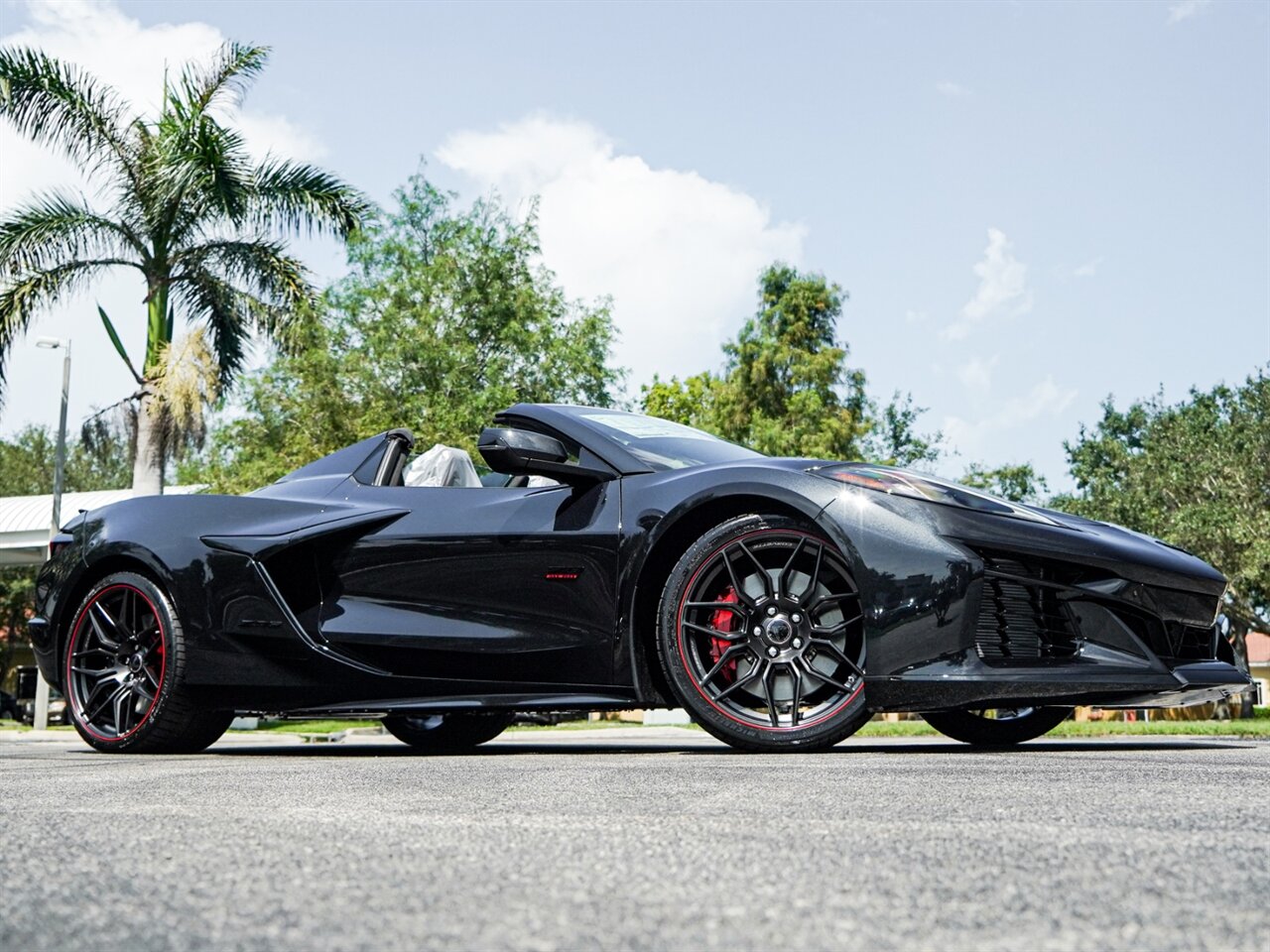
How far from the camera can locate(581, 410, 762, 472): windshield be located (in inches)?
208

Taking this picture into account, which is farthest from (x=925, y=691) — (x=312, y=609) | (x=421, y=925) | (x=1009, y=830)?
(x=421, y=925)

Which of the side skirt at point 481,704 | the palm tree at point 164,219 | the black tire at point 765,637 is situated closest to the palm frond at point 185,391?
the palm tree at point 164,219

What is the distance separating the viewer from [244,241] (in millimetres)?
20891

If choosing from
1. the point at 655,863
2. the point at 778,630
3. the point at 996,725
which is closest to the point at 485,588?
the point at 778,630

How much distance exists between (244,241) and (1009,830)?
2004 cm

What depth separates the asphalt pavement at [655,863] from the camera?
1.52 meters

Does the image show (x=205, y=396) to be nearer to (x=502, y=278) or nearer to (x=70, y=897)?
(x=502, y=278)

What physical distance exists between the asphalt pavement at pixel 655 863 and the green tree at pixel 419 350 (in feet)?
55.9

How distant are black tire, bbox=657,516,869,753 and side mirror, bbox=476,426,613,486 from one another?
0.58 metres

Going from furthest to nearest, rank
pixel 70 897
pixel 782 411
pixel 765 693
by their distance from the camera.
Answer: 1. pixel 782 411
2. pixel 765 693
3. pixel 70 897

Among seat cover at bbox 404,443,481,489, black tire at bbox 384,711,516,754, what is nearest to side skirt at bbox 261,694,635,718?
seat cover at bbox 404,443,481,489

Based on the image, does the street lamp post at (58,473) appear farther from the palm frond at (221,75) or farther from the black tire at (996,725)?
the black tire at (996,725)

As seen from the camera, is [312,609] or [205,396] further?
[205,396]

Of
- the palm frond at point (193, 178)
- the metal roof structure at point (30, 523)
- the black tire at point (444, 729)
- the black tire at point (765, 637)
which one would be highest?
the palm frond at point (193, 178)
